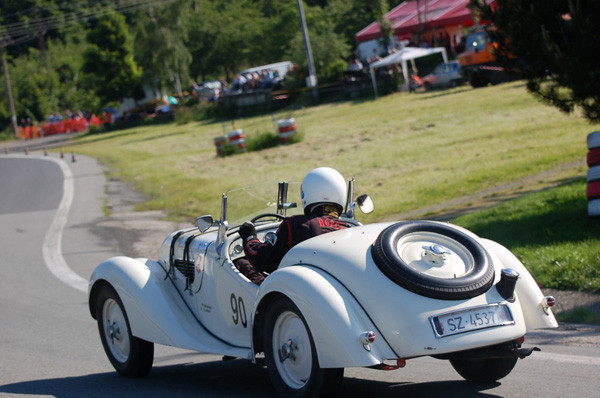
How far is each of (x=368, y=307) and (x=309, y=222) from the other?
3.35 ft

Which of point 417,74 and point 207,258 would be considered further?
point 417,74

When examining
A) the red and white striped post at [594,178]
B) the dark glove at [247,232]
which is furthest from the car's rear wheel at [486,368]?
the red and white striped post at [594,178]

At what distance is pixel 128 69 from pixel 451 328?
220ft

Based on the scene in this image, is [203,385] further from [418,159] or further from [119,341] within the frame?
[418,159]

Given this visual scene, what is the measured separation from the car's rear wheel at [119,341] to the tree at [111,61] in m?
63.6

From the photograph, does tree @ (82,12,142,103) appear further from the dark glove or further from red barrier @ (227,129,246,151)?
the dark glove

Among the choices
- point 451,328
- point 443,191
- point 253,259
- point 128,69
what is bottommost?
point 443,191

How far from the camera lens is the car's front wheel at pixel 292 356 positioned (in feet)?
15.5

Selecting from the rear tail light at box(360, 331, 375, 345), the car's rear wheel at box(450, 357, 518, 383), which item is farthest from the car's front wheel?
the car's rear wheel at box(450, 357, 518, 383)

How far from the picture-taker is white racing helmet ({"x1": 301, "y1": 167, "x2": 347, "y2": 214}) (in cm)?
561

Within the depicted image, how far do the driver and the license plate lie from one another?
1.23 meters

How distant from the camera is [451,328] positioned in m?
4.56

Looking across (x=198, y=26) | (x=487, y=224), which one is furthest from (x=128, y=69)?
(x=487, y=224)

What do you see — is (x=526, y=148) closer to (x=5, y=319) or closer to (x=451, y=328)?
(x=5, y=319)
